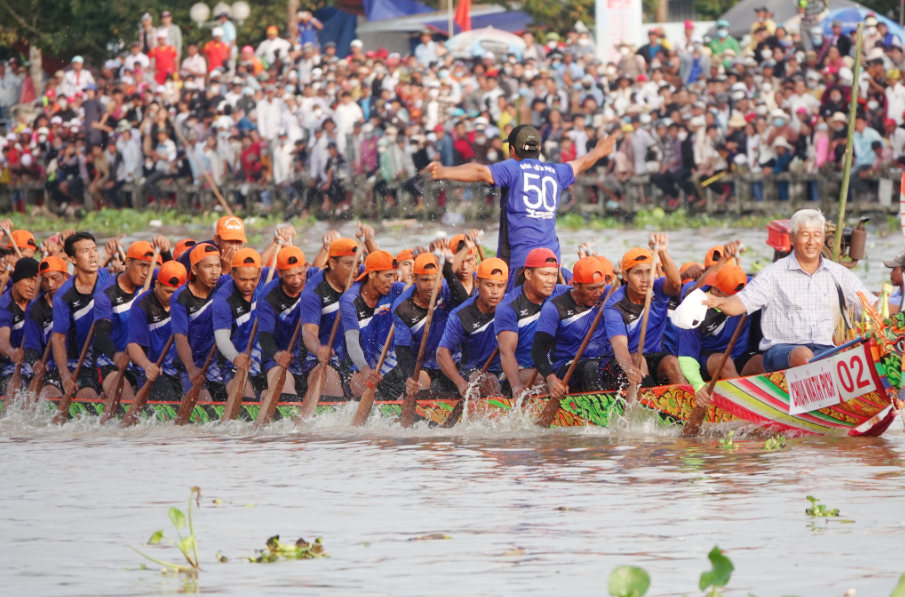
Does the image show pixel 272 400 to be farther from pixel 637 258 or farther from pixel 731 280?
pixel 731 280

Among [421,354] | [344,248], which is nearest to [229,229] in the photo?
[344,248]

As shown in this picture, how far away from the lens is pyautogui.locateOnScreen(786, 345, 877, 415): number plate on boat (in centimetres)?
799

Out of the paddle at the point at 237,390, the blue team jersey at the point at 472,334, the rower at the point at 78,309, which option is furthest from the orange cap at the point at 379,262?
the rower at the point at 78,309

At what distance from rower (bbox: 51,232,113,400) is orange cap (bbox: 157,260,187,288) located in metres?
0.64

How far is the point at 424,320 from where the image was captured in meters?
10.2

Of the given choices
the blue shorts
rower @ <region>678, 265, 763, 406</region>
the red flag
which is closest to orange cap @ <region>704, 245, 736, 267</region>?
rower @ <region>678, 265, 763, 406</region>

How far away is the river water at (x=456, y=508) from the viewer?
599 centimetres

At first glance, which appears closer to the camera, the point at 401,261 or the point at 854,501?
the point at 854,501

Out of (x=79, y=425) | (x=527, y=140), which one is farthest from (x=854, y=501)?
(x=79, y=425)

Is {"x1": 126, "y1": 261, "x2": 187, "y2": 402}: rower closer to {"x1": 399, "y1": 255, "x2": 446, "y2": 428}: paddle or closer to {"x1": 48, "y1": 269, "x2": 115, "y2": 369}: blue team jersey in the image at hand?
{"x1": 48, "y1": 269, "x2": 115, "y2": 369}: blue team jersey

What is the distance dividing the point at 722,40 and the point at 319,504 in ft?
47.4

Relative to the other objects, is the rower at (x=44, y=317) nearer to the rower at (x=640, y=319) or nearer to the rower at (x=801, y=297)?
the rower at (x=640, y=319)

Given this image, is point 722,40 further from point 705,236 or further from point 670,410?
point 670,410

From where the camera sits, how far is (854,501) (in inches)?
280
